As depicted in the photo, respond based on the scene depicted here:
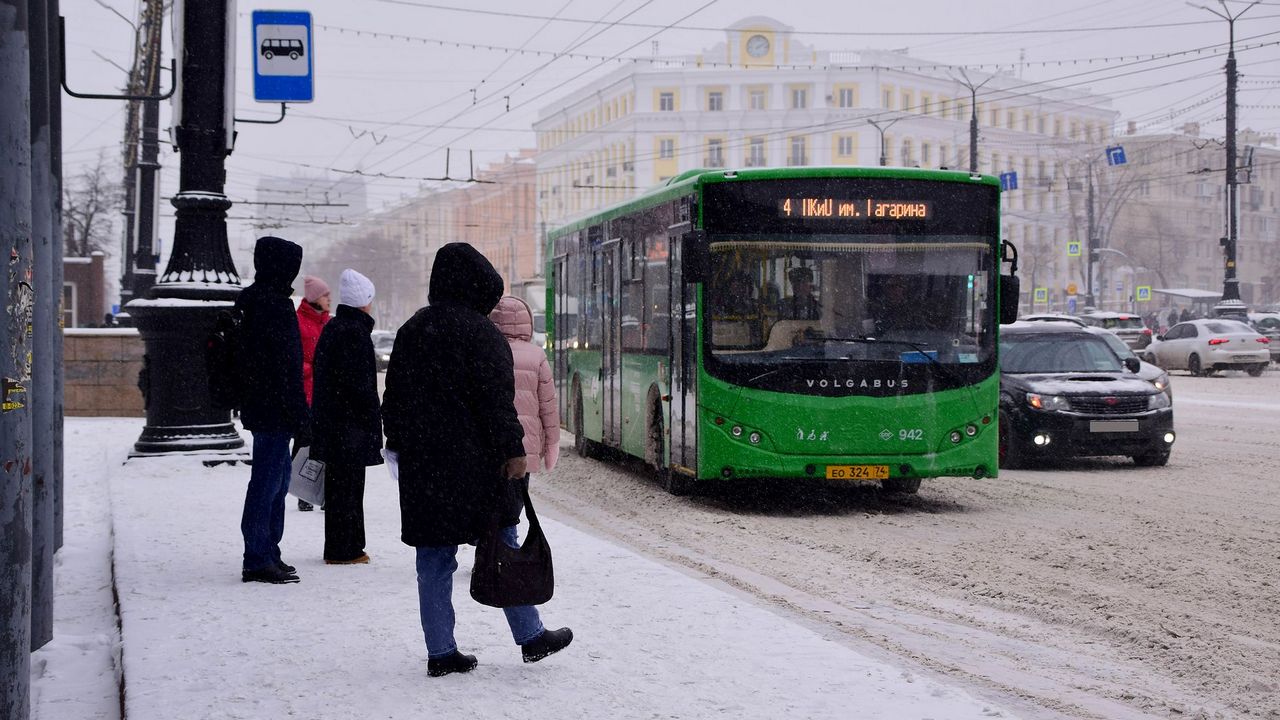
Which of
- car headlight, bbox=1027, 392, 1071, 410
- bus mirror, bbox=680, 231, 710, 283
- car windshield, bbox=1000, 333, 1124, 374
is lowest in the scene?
car headlight, bbox=1027, 392, 1071, 410

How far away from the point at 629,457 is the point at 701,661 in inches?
460

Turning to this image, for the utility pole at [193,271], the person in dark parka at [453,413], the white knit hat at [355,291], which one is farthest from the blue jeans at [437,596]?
the utility pole at [193,271]

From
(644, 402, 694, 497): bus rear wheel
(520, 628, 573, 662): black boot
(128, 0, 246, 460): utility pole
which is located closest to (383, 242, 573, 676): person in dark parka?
(520, 628, 573, 662): black boot

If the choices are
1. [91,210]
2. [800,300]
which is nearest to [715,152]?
[91,210]

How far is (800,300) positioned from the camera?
1248 cm

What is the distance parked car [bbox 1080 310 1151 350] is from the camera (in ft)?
152

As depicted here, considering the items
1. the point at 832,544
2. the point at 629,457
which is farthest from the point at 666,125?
the point at 832,544

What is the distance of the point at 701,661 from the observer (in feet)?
20.4

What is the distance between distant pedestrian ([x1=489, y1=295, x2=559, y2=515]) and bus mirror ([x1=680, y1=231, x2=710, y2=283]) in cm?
359

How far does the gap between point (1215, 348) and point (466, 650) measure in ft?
116

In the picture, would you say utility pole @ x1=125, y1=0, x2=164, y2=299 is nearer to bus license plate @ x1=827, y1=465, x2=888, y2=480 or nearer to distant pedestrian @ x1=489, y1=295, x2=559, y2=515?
bus license plate @ x1=827, y1=465, x2=888, y2=480

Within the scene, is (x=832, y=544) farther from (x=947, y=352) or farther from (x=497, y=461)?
(x=497, y=461)

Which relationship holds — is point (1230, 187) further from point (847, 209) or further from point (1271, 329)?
point (847, 209)

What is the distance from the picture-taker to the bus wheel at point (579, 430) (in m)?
18.4
